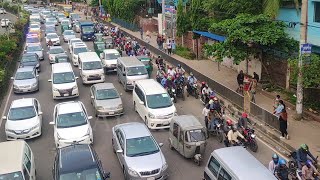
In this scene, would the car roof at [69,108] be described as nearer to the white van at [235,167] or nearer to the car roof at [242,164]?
the white van at [235,167]

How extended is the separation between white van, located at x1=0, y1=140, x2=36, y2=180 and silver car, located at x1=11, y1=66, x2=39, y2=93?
515 inches

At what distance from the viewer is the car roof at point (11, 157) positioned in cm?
1280

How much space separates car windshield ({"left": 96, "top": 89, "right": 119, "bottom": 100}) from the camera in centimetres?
2203

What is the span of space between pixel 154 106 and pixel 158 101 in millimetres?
445

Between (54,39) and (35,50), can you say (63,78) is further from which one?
(54,39)

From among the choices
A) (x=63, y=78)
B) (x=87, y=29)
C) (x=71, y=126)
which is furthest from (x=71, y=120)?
(x=87, y=29)

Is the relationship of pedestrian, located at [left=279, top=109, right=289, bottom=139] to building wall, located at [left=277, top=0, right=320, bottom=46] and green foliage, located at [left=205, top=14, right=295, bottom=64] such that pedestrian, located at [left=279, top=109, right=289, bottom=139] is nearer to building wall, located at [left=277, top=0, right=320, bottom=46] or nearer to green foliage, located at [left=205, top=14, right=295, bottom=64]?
green foliage, located at [left=205, top=14, right=295, bottom=64]

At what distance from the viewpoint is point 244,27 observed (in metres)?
23.2

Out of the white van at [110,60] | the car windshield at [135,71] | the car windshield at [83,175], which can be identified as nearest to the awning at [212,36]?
the white van at [110,60]

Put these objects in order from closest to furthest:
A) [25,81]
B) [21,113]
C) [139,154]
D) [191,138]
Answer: [139,154], [191,138], [21,113], [25,81]

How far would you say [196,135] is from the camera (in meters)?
15.6

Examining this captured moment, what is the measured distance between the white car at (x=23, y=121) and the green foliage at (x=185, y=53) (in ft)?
64.1

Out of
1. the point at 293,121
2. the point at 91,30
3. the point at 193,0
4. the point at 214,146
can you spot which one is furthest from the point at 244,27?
the point at 91,30

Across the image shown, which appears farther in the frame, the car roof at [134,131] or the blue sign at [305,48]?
the blue sign at [305,48]
